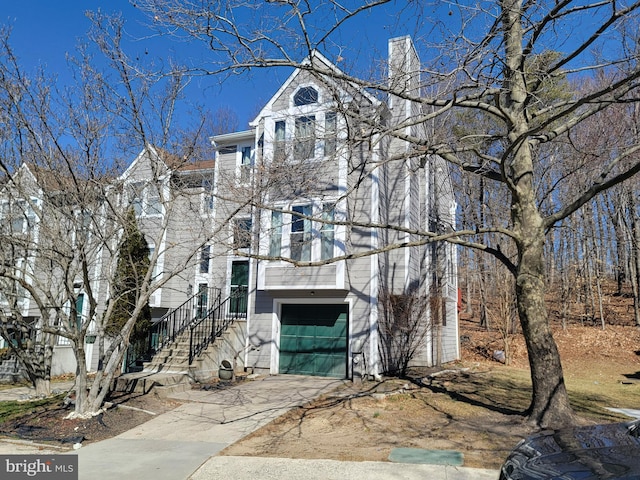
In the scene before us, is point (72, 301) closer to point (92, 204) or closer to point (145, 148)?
point (92, 204)

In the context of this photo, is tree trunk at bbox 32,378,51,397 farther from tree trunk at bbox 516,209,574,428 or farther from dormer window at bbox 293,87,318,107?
tree trunk at bbox 516,209,574,428

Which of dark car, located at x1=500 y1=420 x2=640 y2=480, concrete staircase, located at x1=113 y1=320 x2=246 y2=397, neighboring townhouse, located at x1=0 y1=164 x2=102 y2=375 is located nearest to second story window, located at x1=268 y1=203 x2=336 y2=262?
concrete staircase, located at x1=113 y1=320 x2=246 y2=397

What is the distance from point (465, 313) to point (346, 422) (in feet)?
75.2

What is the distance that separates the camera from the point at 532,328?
739 centimetres

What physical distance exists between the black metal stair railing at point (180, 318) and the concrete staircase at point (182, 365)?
0.47m

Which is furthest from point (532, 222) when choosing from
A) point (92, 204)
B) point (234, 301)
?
point (234, 301)

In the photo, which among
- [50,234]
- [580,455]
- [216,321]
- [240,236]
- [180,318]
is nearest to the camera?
[580,455]

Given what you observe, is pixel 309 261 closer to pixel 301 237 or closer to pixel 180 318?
→ pixel 301 237

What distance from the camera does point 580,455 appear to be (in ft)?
10.7

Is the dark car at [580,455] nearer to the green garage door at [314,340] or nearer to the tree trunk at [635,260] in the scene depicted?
the green garage door at [314,340]

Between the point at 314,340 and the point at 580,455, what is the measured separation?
35.7ft

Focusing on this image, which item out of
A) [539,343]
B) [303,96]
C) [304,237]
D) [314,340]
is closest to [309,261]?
[304,237]

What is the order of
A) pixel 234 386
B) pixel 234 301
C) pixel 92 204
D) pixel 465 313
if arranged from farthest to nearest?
pixel 465 313, pixel 234 301, pixel 234 386, pixel 92 204

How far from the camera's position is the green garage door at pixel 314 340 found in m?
13.6
